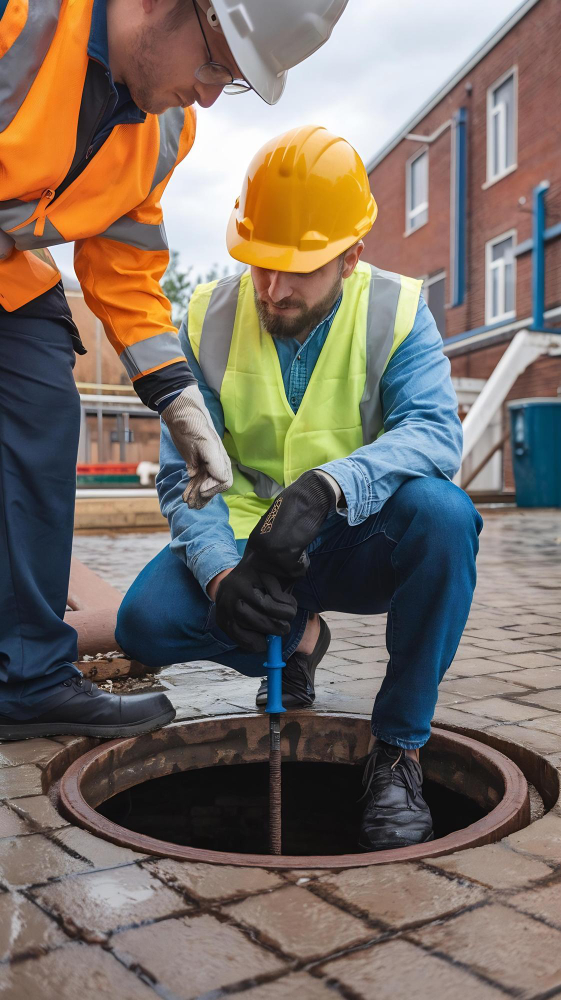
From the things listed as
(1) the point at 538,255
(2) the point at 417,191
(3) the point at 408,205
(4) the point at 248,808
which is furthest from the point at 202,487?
(3) the point at 408,205

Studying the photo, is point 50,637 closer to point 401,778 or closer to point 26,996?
point 401,778

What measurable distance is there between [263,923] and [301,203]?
1.78 m

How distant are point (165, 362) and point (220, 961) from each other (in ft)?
5.14

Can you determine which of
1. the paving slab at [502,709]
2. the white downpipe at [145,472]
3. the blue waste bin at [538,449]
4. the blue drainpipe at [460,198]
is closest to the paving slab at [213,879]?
the paving slab at [502,709]

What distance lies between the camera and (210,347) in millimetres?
2602

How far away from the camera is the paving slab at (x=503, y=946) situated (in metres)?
1.20

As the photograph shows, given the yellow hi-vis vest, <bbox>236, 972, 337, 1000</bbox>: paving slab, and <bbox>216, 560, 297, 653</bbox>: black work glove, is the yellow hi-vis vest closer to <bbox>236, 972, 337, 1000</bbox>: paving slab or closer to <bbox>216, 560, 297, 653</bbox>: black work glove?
<bbox>216, 560, 297, 653</bbox>: black work glove

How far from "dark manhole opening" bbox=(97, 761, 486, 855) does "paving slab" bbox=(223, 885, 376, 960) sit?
110cm

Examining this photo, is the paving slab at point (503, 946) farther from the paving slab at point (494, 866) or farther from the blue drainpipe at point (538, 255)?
the blue drainpipe at point (538, 255)

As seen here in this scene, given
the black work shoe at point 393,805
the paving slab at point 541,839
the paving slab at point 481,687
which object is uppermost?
the paving slab at point 541,839

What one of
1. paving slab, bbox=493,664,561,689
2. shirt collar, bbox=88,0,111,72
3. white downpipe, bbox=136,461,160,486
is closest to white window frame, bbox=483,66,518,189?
white downpipe, bbox=136,461,160,486

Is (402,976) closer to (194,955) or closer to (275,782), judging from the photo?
(194,955)

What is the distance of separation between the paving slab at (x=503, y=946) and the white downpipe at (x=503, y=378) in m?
10.8

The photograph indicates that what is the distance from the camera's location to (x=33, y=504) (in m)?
2.37
